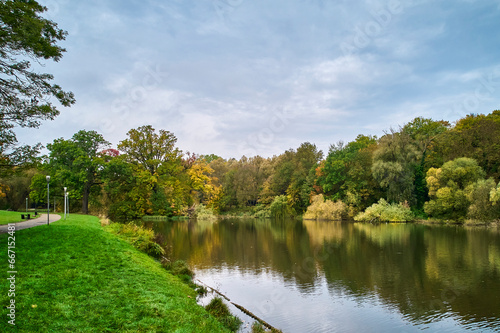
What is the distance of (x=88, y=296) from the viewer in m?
6.78

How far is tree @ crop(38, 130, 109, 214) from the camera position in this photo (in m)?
35.3

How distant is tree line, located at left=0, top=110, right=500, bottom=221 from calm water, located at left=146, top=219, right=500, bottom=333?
1964 cm

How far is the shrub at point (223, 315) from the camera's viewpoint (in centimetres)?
784

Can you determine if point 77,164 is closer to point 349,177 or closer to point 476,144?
point 349,177

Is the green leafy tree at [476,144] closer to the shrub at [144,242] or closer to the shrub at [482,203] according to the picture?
the shrub at [482,203]

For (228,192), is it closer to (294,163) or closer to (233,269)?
(294,163)

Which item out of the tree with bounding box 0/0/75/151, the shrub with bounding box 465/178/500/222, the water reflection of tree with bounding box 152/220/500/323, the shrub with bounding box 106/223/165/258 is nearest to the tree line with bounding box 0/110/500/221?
the shrub with bounding box 465/178/500/222

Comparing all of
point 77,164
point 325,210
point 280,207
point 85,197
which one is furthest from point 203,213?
point 77,164

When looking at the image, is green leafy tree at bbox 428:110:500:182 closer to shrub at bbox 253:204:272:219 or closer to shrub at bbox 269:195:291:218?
shrub at bbox 269:195:291:218

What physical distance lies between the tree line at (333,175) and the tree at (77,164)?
0.35 ft

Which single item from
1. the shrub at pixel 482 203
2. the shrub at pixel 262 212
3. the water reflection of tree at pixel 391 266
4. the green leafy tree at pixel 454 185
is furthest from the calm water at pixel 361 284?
the shrub at pixel 262 212

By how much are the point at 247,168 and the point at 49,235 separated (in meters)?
59.0

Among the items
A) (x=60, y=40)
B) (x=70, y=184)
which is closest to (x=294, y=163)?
(x=70, y=184)

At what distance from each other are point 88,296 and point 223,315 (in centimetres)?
326
